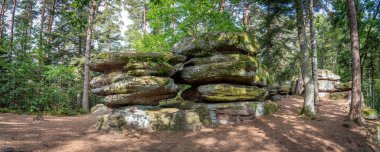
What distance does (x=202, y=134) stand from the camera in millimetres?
9562

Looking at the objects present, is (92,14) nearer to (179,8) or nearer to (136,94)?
(179,8)

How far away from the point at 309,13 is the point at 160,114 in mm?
9923

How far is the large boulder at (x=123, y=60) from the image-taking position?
11.2m

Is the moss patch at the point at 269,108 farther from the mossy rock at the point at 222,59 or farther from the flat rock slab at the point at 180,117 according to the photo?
the mossy rock at the point at 222,59

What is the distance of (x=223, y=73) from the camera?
11273 mm

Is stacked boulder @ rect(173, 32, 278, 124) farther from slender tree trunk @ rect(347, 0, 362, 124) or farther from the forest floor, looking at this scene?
slender tree trunk @ rect(347, 0, 362, 124)

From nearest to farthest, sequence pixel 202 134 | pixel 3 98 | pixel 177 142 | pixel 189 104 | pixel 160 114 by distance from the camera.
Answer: pixel 177 142
pixel 202 134
pixel 160 114
pixel 189 104
pixel 3 98

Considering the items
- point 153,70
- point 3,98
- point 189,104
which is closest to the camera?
point 153,70

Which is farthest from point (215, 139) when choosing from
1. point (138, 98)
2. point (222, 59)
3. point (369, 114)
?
point (369, 114)

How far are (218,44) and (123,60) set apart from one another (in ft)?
16.3

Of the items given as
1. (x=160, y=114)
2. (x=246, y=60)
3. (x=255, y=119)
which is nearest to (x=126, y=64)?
(x=160, y=114)

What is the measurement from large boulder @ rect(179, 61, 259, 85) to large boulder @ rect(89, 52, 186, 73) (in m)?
1.60

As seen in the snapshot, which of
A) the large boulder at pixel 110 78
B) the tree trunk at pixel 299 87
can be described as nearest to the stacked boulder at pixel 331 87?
the tree trunk at pixel 299 87

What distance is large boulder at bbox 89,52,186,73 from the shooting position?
11.2 metres
